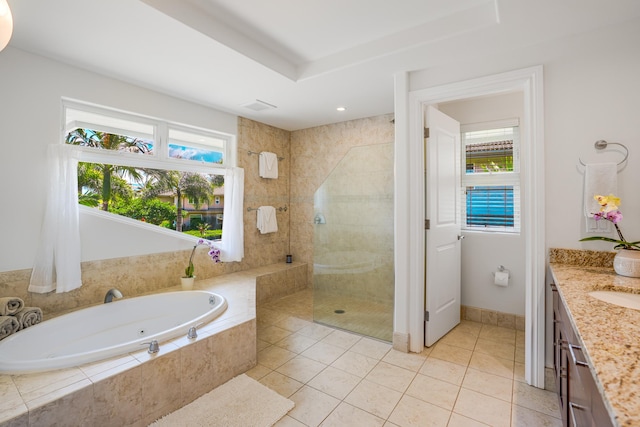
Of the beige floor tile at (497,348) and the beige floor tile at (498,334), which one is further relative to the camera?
the beige floor tile at (498,334)

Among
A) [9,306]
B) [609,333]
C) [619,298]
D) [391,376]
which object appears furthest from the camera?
[391,376]

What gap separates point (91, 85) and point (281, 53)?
5.44 feet

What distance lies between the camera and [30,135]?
2.34 metres

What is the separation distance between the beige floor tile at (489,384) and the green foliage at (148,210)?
10.4ft

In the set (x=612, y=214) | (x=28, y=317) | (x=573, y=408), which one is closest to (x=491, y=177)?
(x=612, y=214)

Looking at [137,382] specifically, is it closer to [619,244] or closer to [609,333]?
[609,333]

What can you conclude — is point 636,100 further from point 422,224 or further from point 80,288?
point 80,288

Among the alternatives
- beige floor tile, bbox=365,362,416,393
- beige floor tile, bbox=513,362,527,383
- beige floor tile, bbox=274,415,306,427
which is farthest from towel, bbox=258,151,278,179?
beige floor tile, bbox=513,362,527,383

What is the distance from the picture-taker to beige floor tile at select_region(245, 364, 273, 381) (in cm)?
228

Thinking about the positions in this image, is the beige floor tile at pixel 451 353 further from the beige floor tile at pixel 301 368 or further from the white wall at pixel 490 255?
the beige floor tile at pixel 301 368

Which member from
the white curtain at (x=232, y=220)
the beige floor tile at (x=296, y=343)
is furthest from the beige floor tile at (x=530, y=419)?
the white curtain at (x=232, y=220)

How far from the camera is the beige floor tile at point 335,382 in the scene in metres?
2.11

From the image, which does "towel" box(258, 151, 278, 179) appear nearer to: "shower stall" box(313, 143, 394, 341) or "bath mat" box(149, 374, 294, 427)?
"shower stall" box(313, 143, 394, 341)

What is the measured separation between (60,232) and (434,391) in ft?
9.97
